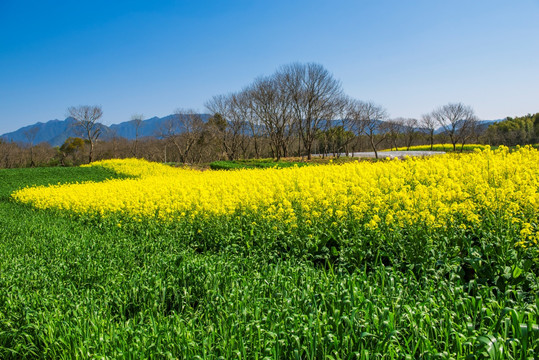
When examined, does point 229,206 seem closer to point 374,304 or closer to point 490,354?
point 374,304

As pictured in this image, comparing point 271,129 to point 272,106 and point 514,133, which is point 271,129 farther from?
point 514,133

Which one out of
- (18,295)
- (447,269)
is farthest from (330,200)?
(18,295)

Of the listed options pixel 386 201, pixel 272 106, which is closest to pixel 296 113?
pixel 272 106

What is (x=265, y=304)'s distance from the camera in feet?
11.0

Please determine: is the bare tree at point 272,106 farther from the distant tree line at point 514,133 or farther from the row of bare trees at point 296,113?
the distant tree line at point 514,133

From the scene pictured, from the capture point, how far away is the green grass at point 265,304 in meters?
2.54

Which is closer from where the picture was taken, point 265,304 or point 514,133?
point 265,304

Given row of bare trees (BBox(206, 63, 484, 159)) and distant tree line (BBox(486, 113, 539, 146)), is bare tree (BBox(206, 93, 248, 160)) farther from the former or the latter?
distant tree line (BBox(486, 113, 539, 146))

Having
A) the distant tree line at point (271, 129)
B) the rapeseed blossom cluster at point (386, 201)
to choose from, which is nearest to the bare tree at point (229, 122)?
the distant tree line at point (271, 129)

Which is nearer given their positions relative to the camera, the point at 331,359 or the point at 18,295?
the point at 331,359

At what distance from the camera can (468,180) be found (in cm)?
707

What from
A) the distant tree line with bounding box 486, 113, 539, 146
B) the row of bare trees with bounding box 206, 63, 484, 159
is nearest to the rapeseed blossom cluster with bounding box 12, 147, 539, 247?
the row of bare trees with bounding box 206, 63, 484, 159

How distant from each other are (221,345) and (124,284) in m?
2.07

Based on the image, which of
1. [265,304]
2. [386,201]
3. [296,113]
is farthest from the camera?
[296,113]
